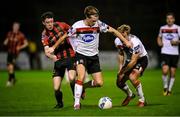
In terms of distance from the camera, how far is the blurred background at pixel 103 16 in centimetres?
3247

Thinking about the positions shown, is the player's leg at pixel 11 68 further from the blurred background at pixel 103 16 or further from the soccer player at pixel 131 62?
the blurred background at pixel 103 16

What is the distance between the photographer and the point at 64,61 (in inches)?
529

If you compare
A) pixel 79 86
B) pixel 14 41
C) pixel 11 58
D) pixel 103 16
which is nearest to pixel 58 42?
pixel 79 86

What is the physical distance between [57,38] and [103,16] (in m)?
19.0

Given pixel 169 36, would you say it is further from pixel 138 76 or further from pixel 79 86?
pixel 79 86

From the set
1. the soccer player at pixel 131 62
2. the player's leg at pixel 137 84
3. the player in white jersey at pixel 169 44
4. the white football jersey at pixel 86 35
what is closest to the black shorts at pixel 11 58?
the player in white jersey at pixel 169 44

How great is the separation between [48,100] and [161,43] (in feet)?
13.2

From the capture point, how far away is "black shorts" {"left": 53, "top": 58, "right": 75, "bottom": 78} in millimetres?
13429

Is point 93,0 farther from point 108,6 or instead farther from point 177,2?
point 177,2

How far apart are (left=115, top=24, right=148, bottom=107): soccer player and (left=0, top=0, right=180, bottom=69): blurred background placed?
704 inches

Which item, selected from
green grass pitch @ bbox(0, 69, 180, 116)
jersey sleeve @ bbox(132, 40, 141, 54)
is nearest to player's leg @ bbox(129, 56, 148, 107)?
green grass pitch @ bbox(0, 69, 180, 116)

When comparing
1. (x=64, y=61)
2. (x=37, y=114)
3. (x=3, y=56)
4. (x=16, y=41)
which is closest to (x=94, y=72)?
(x=64, y=61)

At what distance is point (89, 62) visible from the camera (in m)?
13.2

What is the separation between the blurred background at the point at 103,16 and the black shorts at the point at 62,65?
60.3 feet
